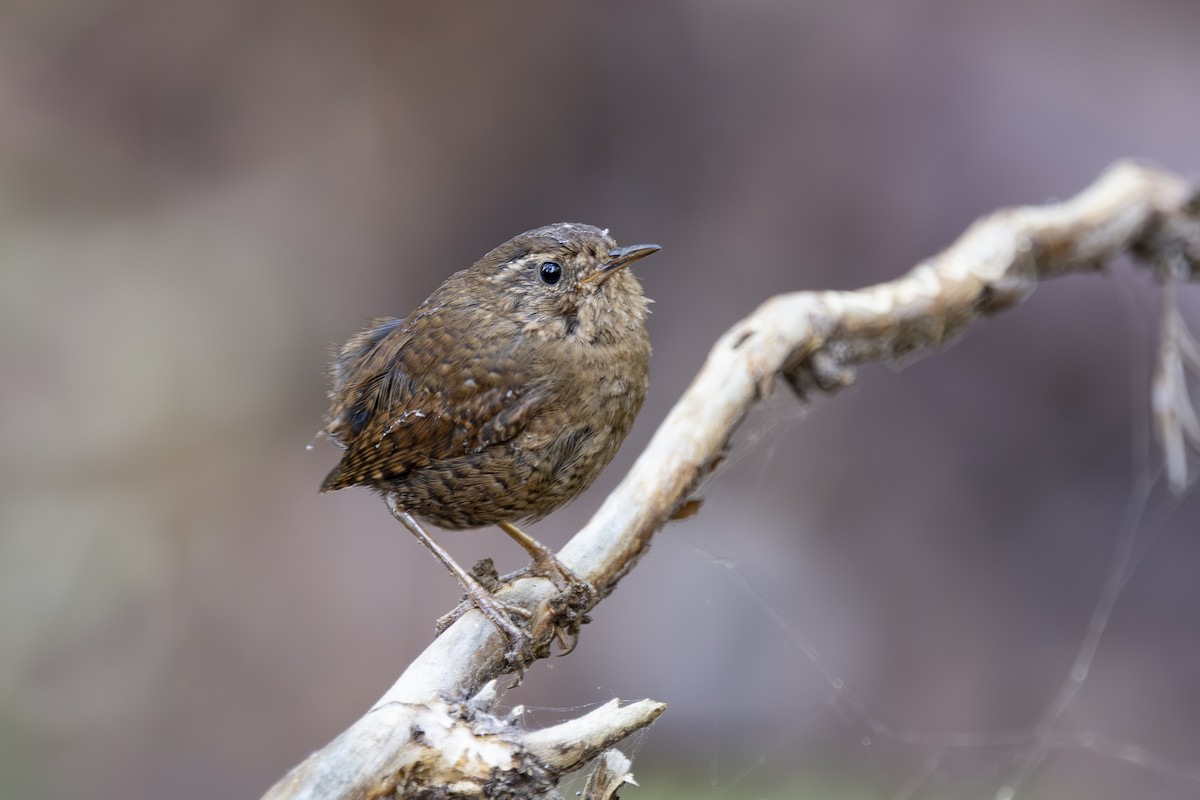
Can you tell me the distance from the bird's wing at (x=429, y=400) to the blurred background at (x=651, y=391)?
2.59 meters

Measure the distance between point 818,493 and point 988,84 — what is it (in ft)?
8.19

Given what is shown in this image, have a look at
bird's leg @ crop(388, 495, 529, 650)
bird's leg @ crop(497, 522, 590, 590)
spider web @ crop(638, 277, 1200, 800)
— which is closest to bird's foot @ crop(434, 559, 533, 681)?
bird's leg @ crop(388, 495, 529, 650)

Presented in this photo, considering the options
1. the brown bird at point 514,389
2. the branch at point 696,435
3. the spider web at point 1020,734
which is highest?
the brown bird at point 514,389

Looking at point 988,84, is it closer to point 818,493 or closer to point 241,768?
point 818,493

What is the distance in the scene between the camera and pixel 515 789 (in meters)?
1.82

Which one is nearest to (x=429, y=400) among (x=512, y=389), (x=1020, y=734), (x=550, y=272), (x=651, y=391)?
(x=512, y=389)

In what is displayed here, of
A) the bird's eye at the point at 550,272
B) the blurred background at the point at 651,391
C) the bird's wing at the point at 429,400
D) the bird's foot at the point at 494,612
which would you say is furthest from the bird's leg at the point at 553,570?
the blurred background at the point at 651,391

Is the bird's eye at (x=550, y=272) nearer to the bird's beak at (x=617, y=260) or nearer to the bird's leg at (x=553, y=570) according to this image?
the bird's beak at (x=617, y=260)

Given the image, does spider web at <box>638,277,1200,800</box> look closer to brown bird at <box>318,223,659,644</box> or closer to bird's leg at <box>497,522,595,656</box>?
bird's leg at <box>497,522,595,656</box>

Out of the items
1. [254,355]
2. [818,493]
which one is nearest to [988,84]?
[818,493]

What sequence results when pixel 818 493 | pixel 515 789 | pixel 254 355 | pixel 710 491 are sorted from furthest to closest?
1. pixel 254 355
2. pixel 818 493
3. pixel 710 491
4. pixel 515 789

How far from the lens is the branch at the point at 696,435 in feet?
5.88

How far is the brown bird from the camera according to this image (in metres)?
2.47

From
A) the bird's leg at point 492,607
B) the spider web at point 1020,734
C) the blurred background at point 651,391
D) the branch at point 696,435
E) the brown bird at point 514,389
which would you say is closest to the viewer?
the branch at point 696,435
